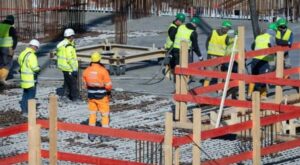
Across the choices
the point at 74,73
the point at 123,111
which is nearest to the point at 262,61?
the point at 123,111

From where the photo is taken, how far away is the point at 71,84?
24719mm

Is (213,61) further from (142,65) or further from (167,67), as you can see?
(142,65)

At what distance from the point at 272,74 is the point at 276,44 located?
7.85 ft

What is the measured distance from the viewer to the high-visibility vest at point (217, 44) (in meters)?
25.7

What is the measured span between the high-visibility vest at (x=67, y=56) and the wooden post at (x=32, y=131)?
844 cm

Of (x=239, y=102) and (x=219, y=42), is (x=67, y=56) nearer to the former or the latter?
(x=219, y=42)

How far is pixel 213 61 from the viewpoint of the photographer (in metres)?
22.2

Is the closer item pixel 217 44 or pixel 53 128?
pixel 53 128

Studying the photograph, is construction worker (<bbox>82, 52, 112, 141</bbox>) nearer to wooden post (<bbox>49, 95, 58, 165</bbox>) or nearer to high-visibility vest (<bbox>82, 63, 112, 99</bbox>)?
high-visibility vest (<bbox>82, 63, 112, 99</bbox>)

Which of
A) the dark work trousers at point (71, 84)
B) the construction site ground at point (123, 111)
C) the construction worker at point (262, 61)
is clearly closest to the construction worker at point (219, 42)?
the construction worker at point (262, 61)

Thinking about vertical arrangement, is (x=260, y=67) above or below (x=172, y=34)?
below

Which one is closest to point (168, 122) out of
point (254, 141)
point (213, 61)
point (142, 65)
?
point (254, 141)

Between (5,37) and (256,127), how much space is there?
11921 mm

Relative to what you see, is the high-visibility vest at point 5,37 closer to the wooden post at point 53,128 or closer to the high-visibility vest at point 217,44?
the high-visibility vest at point 217,44
